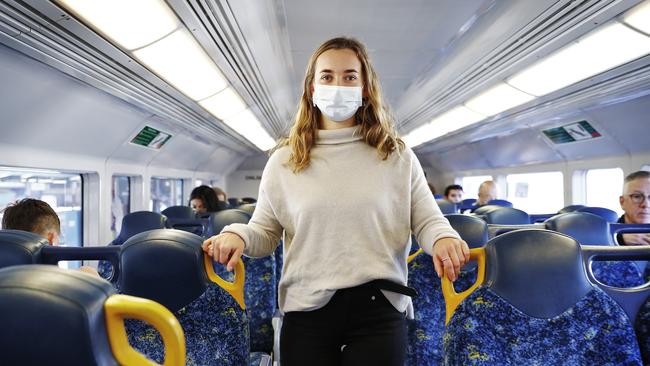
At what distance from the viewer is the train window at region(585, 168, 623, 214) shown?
7.00m

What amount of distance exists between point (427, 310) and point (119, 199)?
507cm

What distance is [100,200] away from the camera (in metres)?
5.35

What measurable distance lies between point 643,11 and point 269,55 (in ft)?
10.6

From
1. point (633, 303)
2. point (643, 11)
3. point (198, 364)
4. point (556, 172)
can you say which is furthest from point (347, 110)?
point (556, 172)

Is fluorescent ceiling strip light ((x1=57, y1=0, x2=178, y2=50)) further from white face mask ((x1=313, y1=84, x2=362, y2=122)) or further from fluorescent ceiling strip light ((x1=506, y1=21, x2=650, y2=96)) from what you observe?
fluorescent ceiling strip light ((x1=506, y1=21, x2=650, y2=96))

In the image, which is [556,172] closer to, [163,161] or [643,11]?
[643,11]

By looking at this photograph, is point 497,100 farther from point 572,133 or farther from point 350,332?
point 350,332

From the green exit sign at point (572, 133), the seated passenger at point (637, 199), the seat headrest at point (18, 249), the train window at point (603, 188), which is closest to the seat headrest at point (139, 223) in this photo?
the seat headrest at point (18, 249)

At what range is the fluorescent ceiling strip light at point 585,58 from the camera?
130 inches

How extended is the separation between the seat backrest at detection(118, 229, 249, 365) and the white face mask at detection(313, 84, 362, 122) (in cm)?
62

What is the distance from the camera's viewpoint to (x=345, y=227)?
1.48 m

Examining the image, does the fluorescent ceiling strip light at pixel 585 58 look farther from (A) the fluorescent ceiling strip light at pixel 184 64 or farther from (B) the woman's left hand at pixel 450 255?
(A) the fluorescent ceiling strip light at pixel 184 64

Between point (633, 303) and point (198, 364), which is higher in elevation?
point (633, 303)

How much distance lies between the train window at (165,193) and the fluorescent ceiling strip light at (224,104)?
2265 millimetres
